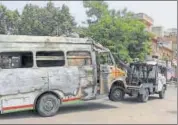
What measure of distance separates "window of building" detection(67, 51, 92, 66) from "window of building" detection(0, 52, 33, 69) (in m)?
1.50

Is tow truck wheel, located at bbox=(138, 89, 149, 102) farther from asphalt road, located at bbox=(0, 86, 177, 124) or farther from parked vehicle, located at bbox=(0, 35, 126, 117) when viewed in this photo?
parked vehicle, located at bbox=(0, 35, 126, 117)

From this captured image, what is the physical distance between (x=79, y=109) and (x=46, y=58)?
261 centimetres

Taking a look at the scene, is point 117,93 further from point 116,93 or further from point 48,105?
point 48,105

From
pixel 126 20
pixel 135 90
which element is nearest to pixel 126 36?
pixel 126 20

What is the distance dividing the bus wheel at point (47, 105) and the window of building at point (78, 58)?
1.38 metres

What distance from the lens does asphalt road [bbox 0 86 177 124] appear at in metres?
11.7

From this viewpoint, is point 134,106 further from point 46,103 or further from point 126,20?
point 126,20

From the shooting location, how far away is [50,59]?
12641mm

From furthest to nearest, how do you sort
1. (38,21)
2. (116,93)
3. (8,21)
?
(38,21), (8,21), (116,93)

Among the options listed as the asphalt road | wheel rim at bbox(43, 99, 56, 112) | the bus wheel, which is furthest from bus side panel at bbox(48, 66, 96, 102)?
the asphalt road

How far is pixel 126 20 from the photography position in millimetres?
31078

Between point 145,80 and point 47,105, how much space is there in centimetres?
645

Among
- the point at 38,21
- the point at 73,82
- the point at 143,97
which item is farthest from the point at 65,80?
the point at 38,21

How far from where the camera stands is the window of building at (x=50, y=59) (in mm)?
12391
